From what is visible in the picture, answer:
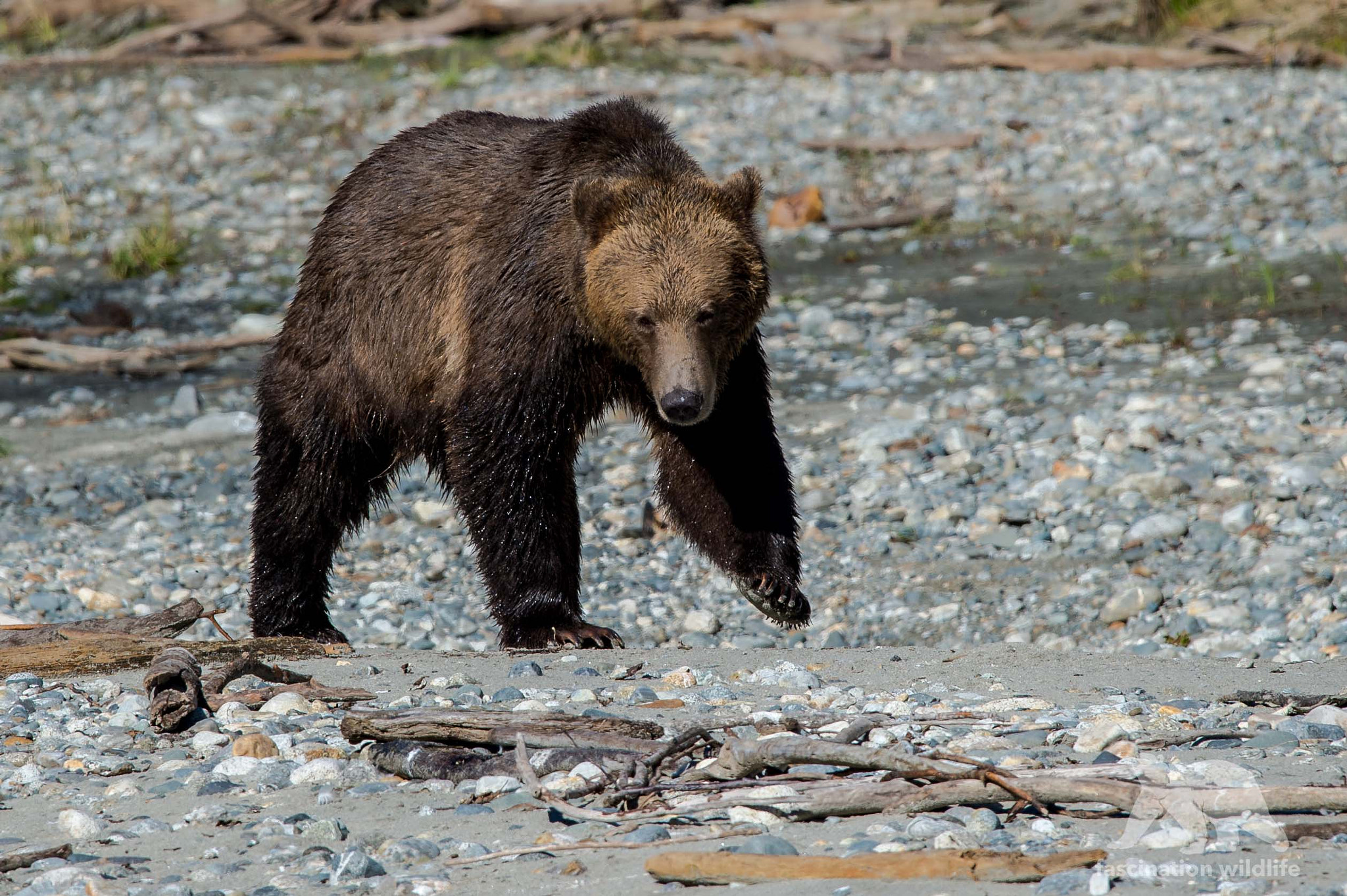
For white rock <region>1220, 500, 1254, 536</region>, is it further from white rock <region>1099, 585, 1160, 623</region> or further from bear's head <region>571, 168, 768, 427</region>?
bear's head <region>571, 168, 768, 427</region>

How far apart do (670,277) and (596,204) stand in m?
0.34

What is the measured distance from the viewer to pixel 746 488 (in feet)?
17.8

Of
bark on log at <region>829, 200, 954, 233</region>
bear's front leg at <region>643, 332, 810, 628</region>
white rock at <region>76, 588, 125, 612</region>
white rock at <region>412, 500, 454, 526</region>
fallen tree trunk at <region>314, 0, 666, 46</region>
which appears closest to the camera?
bear's front leg at <region>643, 332, 810, 628</region>

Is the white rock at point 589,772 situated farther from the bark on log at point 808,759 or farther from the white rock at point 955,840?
the white rock at point 955,840

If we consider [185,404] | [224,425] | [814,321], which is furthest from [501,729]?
[814,321]

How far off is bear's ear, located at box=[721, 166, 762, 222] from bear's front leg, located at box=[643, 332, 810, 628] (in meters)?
0.44

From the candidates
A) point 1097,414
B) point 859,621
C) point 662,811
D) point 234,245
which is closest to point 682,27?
point 234,245

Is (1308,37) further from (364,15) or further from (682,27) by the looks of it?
(364,15)

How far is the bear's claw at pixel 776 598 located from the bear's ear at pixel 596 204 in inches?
53.1

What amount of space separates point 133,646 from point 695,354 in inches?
77.2

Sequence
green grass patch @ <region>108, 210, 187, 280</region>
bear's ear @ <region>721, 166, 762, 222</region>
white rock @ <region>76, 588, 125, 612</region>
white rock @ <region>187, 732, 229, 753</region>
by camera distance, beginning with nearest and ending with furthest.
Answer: white rock @ <region>187, 732, 229, 753</region>
bear's ear @ <region>721, 166, 762, 222</region>
white rock @ <region>76, 588, 125, 612</region>
green grass patch @ <region>108, 210, 187, 280</region>

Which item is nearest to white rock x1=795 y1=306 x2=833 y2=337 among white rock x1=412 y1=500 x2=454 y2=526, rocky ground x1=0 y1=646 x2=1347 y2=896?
white rock x1=412 y1=500 x2=454 y2=526

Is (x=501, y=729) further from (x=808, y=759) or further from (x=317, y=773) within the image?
(x=808, y=759)

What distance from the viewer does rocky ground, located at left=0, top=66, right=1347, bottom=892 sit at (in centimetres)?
372
